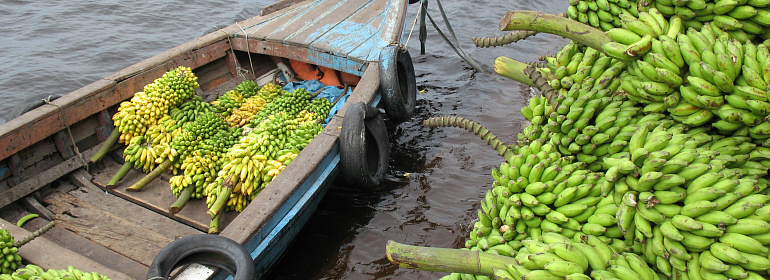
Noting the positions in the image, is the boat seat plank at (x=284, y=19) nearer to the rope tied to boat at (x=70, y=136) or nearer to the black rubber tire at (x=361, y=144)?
the black rubber tire at (x=361, y=144)

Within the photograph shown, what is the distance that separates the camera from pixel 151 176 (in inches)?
177

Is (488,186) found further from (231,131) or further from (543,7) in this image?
(543,7)

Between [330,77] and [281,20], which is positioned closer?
[330,77]

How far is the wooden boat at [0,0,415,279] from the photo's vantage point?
357cm

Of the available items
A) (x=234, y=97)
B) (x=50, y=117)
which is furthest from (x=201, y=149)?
(x=50, y=117)

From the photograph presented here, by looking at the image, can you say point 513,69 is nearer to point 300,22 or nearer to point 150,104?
point 150,104

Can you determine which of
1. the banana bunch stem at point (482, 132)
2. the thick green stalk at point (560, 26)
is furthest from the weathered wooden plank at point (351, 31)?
the thick green stalk at point (560, 26)

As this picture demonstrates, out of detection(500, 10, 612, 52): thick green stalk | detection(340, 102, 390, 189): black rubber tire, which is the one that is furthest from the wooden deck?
detection(500, 10, 612, 52): thick green stalk

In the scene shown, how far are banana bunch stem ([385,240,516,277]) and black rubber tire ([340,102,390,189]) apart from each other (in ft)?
7.82

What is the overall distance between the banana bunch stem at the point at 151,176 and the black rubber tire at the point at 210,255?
1.75 meters

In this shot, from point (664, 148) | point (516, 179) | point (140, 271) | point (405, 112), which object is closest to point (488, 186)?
point (405, 112)

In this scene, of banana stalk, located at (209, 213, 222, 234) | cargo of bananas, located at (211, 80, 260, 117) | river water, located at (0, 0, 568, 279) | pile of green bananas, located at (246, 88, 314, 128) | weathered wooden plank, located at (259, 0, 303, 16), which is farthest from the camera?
weathered wooden plank, located at (259, 0, 303, 16)

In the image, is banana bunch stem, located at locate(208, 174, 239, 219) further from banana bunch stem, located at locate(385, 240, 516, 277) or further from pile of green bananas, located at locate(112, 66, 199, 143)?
banana bunch stem, located at locate(385, 240, 516, 277)

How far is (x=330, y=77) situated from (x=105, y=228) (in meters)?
3.26
